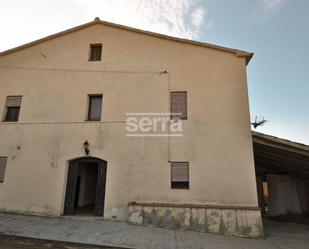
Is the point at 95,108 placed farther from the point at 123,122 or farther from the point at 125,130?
the point at 125,130

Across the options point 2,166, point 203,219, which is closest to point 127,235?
point 203,219

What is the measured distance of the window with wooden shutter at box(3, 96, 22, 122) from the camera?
10316mm

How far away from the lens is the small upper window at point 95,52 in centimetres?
1059

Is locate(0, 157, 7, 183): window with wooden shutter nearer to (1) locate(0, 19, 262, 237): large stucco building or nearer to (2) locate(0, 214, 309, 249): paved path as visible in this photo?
(1) locate(0, 19, 262, 237): large stucco building

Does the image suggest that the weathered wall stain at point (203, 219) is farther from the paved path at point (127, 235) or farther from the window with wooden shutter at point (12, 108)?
the window with wooden shutter at point (12, 108)

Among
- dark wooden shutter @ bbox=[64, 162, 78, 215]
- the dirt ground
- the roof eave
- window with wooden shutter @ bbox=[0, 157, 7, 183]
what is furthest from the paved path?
the roof eave

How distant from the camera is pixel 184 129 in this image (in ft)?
29.7

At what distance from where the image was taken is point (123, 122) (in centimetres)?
938

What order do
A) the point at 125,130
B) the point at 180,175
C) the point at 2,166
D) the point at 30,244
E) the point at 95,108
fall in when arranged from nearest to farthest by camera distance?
the point at 30,244 → the point at 180,175 → the point at 125,130 → the point at 2,166 → the point at 95,108

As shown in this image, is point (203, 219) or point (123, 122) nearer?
point (203, 219)

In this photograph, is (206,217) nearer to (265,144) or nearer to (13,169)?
(265,144)

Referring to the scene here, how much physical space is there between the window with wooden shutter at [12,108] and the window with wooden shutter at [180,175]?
7599 millimetres

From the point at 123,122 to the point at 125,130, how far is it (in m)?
0.36

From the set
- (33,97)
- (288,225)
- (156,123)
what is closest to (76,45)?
(33,97)
